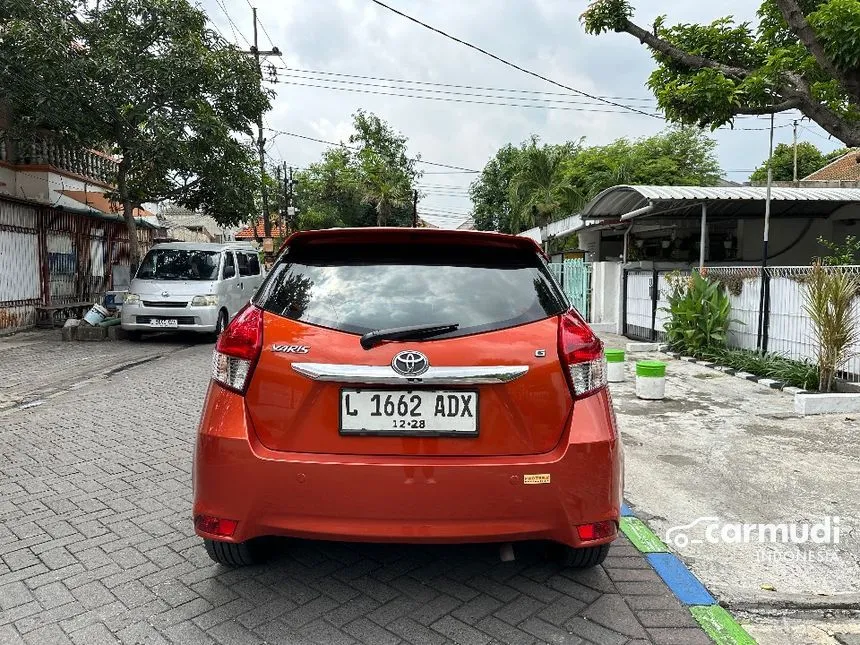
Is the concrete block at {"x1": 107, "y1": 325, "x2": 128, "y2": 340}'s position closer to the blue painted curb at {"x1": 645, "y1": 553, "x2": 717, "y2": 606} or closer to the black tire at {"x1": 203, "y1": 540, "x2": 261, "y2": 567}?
the black tire at {"x1": 203, "y1": 540, "x2": 261, "y2": 567}

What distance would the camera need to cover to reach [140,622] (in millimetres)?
2629

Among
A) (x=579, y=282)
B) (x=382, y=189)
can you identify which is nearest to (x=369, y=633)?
(x=579, y=282)

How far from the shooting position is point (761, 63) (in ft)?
34.0

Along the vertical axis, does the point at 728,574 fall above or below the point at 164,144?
below

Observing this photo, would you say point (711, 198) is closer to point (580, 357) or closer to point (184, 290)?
point (184, 290)

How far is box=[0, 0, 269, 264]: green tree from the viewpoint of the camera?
40.5 feet

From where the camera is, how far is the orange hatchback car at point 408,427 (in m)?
2.45

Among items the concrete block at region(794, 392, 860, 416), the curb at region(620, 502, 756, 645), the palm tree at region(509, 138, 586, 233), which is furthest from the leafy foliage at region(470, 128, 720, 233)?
the curb at region(620, 502, 756, 645)

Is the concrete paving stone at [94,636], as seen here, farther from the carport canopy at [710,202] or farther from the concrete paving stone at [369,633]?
the carport canopy at [710,202]

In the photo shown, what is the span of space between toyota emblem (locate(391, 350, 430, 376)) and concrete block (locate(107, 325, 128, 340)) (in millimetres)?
12252

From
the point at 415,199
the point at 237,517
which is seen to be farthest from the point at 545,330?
the point at 415,199

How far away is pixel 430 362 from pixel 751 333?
8.63 metres

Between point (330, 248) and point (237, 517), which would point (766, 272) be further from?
point (237, 517)

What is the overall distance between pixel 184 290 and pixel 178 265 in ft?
2.99
